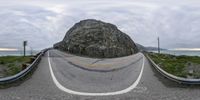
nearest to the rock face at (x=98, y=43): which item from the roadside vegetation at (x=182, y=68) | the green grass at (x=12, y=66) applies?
the green grass at (x=12, y=66)

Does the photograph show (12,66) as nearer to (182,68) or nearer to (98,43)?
(182,68)

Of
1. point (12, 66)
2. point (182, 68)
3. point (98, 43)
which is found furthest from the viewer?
point (98, 43)

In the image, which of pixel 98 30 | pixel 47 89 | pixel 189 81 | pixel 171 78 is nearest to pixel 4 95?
pixel 47 89

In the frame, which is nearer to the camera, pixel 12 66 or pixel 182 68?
pixel 182 68

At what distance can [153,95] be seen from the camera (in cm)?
1378

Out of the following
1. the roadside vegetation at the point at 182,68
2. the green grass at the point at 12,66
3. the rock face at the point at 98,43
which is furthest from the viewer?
the rock face at the point at 98,43

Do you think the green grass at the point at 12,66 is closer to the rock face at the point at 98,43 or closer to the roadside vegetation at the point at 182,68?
the roadside vegetation at the point at 182,68

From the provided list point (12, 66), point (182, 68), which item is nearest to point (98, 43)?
point (12, 66)

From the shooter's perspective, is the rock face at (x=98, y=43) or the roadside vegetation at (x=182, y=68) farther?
the rock face at (x=98, y=43)

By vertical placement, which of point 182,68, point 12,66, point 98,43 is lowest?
point 182,68

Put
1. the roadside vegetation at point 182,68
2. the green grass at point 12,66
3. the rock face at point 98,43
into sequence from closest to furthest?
the roadside vegetation at point 182,68
the green grass at point 12,66
the rock face at point 98,43

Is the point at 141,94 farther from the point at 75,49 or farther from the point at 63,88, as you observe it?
the point at 75,49

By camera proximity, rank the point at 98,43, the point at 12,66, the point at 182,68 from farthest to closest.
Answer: the point at 98,43, the point at 12,66, the point at 182,68

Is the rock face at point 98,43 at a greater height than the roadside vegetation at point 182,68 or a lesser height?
greater
